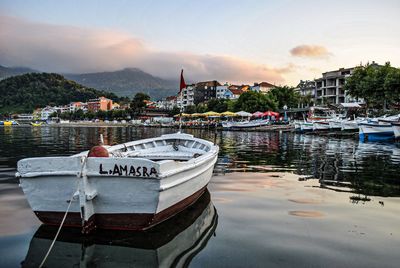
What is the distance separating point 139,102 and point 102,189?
414 ft

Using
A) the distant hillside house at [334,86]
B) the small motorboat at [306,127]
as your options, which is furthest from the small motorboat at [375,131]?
the distant hillside house at [334,86]

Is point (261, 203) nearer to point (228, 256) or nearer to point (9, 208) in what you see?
point (228, 256)

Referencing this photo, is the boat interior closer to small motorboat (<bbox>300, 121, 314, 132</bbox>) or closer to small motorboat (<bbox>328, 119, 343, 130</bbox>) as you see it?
small motorboat (<bbox>328, 119, 343, 130</bbox>)

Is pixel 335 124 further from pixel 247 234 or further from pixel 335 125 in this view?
pixel 247 234

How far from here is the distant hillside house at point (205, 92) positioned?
14200 cm

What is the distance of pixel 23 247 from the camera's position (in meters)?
5.78

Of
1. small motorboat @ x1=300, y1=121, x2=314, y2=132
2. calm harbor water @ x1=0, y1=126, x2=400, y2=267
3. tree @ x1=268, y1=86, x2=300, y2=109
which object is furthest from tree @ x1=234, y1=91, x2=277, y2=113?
calm harbor water @ x1=0, y1=126, x2=400, y2=267

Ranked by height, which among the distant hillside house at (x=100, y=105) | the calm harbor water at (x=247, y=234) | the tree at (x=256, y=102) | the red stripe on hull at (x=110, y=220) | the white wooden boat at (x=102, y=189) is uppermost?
the distant hillside house at (x=100, y=105)

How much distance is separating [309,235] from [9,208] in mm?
6938

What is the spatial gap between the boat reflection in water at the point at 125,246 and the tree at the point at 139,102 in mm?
123873

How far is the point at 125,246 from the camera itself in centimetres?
579

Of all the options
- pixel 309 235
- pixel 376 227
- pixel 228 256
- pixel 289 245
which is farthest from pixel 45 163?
pixel 376 227

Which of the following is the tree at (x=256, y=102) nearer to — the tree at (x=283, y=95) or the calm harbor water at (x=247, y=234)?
the tree at (x=283, y=95)

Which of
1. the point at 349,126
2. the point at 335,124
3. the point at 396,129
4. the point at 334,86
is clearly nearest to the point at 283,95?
the point at 334,86
